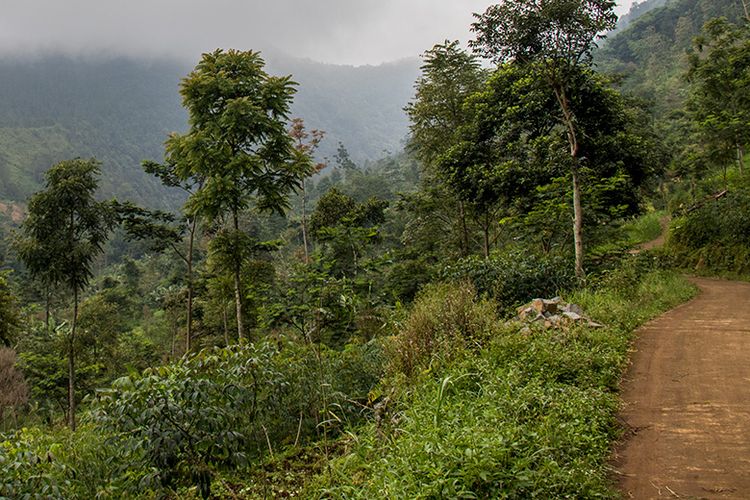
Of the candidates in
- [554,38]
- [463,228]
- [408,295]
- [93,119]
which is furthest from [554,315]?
[93,119]

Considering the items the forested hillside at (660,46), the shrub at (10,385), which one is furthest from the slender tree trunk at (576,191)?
the forested hillside at (660,46)

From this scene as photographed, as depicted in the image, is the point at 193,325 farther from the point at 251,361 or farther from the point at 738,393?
the point at 738,393

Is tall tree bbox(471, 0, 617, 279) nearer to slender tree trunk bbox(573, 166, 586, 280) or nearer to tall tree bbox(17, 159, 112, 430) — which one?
slender tree trunk bbox(573, 166, 586, 280)

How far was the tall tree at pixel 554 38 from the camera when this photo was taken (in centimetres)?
932

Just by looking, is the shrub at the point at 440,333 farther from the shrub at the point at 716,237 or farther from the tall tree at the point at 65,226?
the shrub at the point at 716,237

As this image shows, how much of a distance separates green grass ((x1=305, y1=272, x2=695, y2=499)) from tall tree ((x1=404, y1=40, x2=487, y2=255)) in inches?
413

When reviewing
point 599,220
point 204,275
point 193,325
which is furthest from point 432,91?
point 193,325

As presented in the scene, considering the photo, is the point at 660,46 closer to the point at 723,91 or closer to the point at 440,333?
the point at 723,91

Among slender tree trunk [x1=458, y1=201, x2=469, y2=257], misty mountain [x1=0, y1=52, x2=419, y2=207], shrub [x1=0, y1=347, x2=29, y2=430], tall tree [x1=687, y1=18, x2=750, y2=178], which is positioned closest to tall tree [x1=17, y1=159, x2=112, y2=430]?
shrub [x1=0, y1=347, x2=29, y2=430]

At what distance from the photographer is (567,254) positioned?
483 inches

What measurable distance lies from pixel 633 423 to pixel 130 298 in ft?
131

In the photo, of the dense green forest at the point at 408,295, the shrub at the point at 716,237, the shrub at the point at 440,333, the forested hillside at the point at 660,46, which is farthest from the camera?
the forested hillside at the point at 660,46

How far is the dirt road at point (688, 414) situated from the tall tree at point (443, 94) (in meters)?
9.80

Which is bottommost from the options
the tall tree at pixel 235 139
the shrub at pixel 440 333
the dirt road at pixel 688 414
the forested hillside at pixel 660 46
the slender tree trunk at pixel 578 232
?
the dirt road at pixel 688 414
